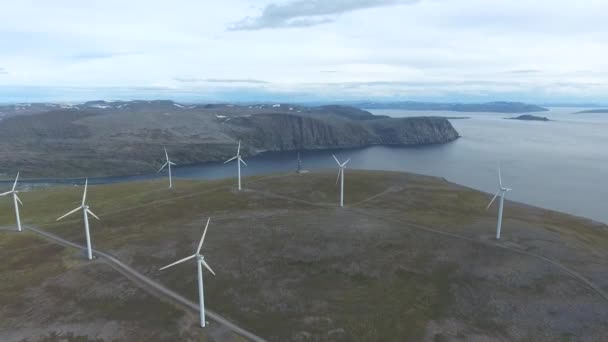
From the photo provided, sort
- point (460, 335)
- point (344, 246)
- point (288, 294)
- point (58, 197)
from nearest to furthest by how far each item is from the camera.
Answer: point (460, 335) → point (288, 294) → point (344, 246) → point (58, 197)

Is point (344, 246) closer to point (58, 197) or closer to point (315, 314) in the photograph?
point (315, 314)

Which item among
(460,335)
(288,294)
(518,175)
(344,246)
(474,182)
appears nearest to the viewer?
(460,335)

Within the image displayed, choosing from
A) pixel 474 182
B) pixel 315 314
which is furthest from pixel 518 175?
pixel 315 314

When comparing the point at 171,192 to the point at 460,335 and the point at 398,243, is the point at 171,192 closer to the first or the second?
the point at 398,243

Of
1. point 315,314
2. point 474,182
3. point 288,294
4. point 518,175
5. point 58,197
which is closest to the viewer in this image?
point 315,314

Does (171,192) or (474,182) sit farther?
(474,182)

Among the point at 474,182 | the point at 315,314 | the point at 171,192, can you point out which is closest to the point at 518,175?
the point at 474,182
